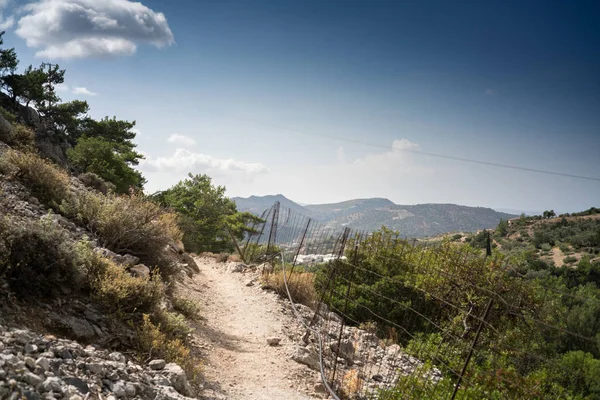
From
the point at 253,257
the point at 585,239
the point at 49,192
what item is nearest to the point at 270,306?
the point at 49,192

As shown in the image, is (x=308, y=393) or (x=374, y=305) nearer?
(x=308, y=393)

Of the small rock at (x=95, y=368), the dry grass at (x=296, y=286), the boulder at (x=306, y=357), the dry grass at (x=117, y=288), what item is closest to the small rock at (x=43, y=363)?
the small rock at (x=95, y=368)

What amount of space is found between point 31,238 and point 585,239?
5172 cm

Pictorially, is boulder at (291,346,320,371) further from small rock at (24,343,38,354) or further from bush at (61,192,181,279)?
small rock at (24,343,38,354)

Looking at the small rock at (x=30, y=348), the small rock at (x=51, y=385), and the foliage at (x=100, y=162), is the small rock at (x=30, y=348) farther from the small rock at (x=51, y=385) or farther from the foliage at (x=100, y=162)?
the foliage at (x=100, y=162)

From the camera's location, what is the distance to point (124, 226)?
790 cm

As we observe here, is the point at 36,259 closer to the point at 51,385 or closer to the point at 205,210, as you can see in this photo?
the point at 51,385

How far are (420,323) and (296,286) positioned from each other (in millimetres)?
4359

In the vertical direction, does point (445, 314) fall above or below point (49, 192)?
below

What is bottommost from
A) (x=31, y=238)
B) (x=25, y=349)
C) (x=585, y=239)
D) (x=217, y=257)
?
(x=217, y=257)

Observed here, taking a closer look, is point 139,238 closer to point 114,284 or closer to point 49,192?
point 49,192

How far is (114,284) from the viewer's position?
519 centimetres

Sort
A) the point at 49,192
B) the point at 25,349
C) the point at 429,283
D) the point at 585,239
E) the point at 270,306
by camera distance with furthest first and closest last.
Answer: the point at 585,239
the point at 429,283
the point at 270,306
the point at 49,192
the point at 25,349

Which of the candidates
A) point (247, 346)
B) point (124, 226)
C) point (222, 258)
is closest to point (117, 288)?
point (124, 226)
